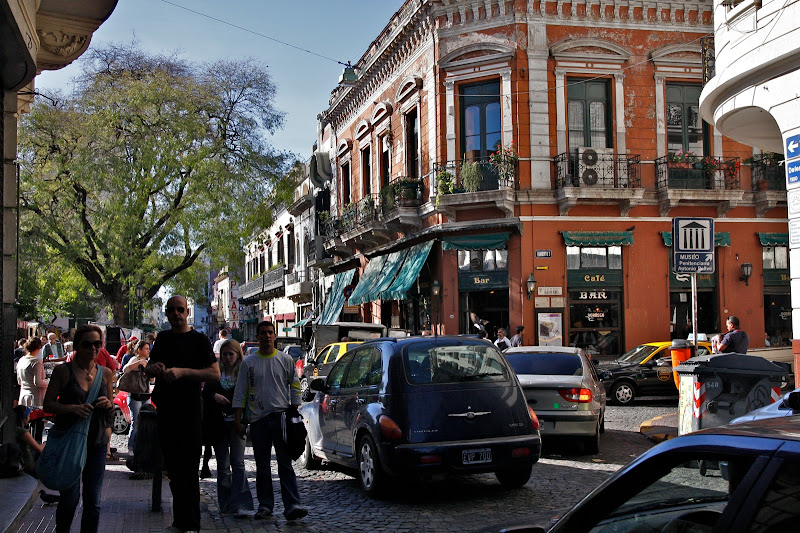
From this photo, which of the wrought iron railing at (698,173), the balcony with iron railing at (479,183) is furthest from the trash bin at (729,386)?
the wrought iron railing at (698,173)

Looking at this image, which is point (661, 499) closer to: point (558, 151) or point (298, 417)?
point (298, 417)

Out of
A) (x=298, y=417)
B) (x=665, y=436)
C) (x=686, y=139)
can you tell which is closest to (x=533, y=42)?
(x=686, y=139)

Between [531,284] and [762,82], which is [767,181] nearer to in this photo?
[531,284]

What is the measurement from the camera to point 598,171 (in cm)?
2520

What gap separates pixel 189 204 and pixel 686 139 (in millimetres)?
18279

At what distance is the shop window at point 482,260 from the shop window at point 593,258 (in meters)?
2.02

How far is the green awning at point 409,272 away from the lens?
26766 mm

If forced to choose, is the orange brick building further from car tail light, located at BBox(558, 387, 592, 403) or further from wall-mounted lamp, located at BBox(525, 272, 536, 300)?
car tail light, located at BBox(558, 387, 592, 403)

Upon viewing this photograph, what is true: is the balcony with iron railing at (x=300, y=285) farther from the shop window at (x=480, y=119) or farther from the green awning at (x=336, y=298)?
the shop window at (x=480, y=119)

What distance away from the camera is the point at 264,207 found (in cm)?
3400

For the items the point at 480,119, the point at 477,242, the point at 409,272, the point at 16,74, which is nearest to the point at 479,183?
the point at 477,242

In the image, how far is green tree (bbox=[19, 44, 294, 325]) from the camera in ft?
100

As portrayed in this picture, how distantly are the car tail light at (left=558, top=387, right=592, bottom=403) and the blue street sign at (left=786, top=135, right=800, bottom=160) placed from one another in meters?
4.75

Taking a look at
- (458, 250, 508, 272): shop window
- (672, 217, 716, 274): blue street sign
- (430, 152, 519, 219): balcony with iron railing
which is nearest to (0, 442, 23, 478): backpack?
(672, 217, 716, 274): blue street sign
